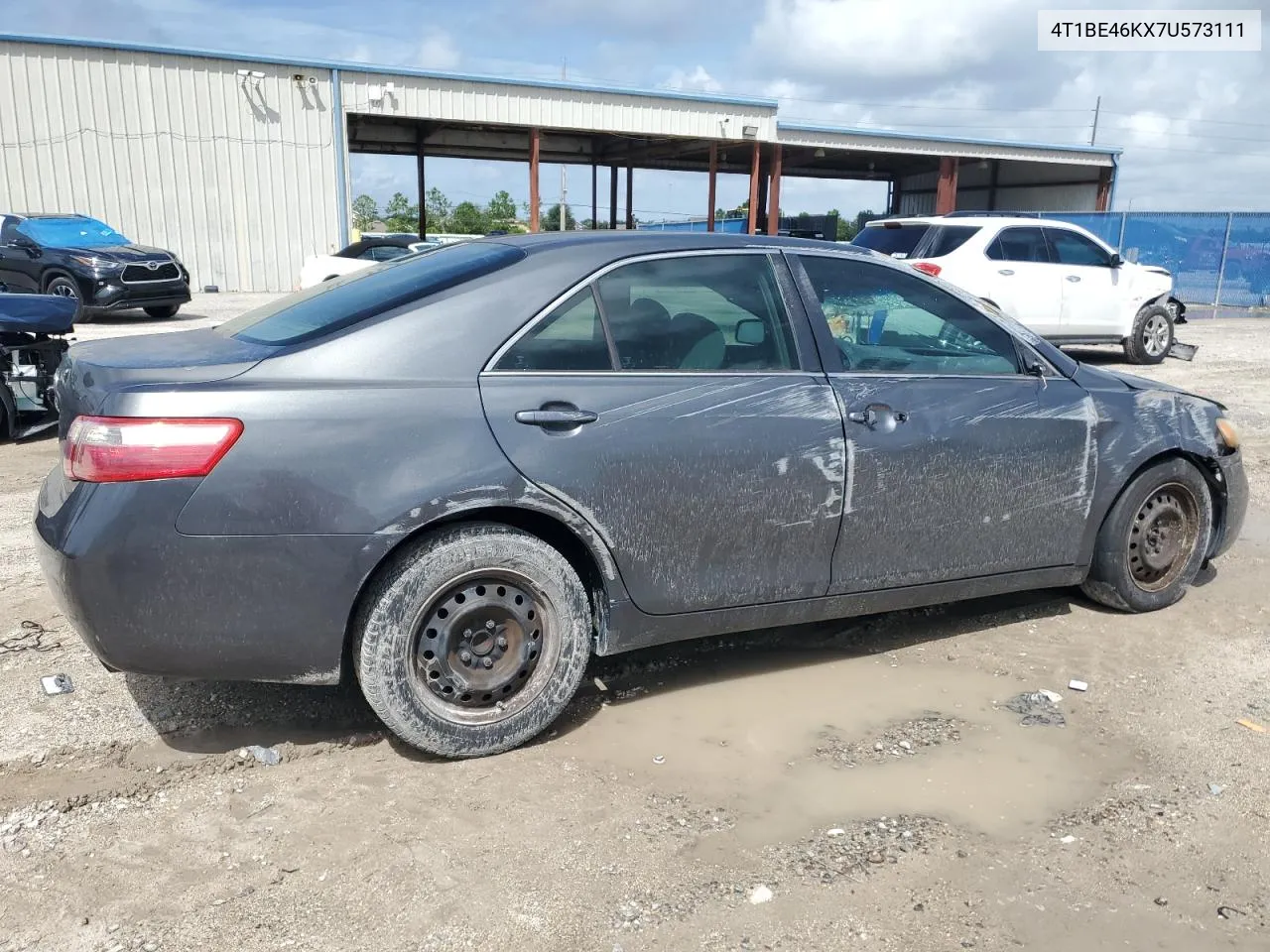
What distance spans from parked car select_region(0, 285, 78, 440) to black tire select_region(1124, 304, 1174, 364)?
11870mm

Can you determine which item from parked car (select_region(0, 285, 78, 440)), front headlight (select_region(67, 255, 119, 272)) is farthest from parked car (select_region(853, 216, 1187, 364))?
front headlight (select_region(67, 255, 119, 272))

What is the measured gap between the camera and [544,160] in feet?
134

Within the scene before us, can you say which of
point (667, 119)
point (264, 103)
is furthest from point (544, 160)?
point (264, 103)

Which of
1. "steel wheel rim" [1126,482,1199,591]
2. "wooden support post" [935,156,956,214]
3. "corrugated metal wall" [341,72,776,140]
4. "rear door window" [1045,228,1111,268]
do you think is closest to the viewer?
"steel wheel rim" [1126,482,1199,591]

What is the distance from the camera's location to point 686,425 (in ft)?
11.4

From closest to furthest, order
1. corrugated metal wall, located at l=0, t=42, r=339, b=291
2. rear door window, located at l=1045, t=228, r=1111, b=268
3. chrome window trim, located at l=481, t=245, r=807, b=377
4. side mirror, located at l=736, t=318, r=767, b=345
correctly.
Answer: chrome window trim, located at l=481, t=245, r=807, b=377
side mirror, located at l=736, t=318, r=767, b=345
rear door window, located at l=1045, t=228, r=1111, b=268
corrugated metal wall, located at l=0, t=42, r=339, b=291

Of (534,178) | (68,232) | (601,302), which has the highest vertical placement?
(534,178)

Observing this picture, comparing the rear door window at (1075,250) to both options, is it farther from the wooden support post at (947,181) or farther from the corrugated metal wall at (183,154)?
the wooden support post at (947,181)

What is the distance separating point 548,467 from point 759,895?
1377mm

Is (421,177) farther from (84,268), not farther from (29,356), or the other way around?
(29,356)

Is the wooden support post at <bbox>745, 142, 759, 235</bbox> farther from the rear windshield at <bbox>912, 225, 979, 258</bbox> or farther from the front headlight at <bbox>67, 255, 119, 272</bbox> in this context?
the rear windshield at <bbox>912, 225, 979, 258</bbox>

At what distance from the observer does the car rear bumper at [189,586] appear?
114 inches

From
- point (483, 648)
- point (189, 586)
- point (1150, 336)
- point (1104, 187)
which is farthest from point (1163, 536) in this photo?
point (1104, 187)

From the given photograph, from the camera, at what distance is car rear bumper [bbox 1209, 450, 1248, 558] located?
4.73 meters
